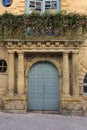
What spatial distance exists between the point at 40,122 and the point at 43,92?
3493 millimetres

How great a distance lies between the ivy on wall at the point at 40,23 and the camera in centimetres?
1402

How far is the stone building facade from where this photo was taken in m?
14.1

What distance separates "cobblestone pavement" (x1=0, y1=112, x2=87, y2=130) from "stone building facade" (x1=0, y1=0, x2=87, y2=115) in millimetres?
811

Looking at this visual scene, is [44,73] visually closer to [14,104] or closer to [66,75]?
[66,75]

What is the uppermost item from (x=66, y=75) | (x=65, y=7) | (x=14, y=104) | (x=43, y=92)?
(x=65, y=7)

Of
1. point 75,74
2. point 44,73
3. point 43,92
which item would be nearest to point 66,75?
point 75,74

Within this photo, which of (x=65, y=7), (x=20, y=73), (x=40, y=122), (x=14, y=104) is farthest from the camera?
(x=65, y=7)

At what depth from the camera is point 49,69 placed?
15078mm

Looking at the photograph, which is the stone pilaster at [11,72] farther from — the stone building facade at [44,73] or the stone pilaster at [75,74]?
the stone pilaster at [75,74]

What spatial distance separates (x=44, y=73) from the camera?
15.0 meters

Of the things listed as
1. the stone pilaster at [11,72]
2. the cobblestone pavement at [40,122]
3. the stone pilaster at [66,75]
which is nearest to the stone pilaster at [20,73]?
the stone pilaster at [11,72]

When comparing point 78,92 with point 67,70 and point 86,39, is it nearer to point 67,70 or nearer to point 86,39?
point 67,70

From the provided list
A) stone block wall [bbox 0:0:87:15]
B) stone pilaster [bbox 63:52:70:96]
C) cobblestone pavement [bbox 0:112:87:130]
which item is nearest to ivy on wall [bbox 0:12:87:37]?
stone block wall [bbox 0:0:87:15]

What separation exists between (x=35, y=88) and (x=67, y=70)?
1872mm
